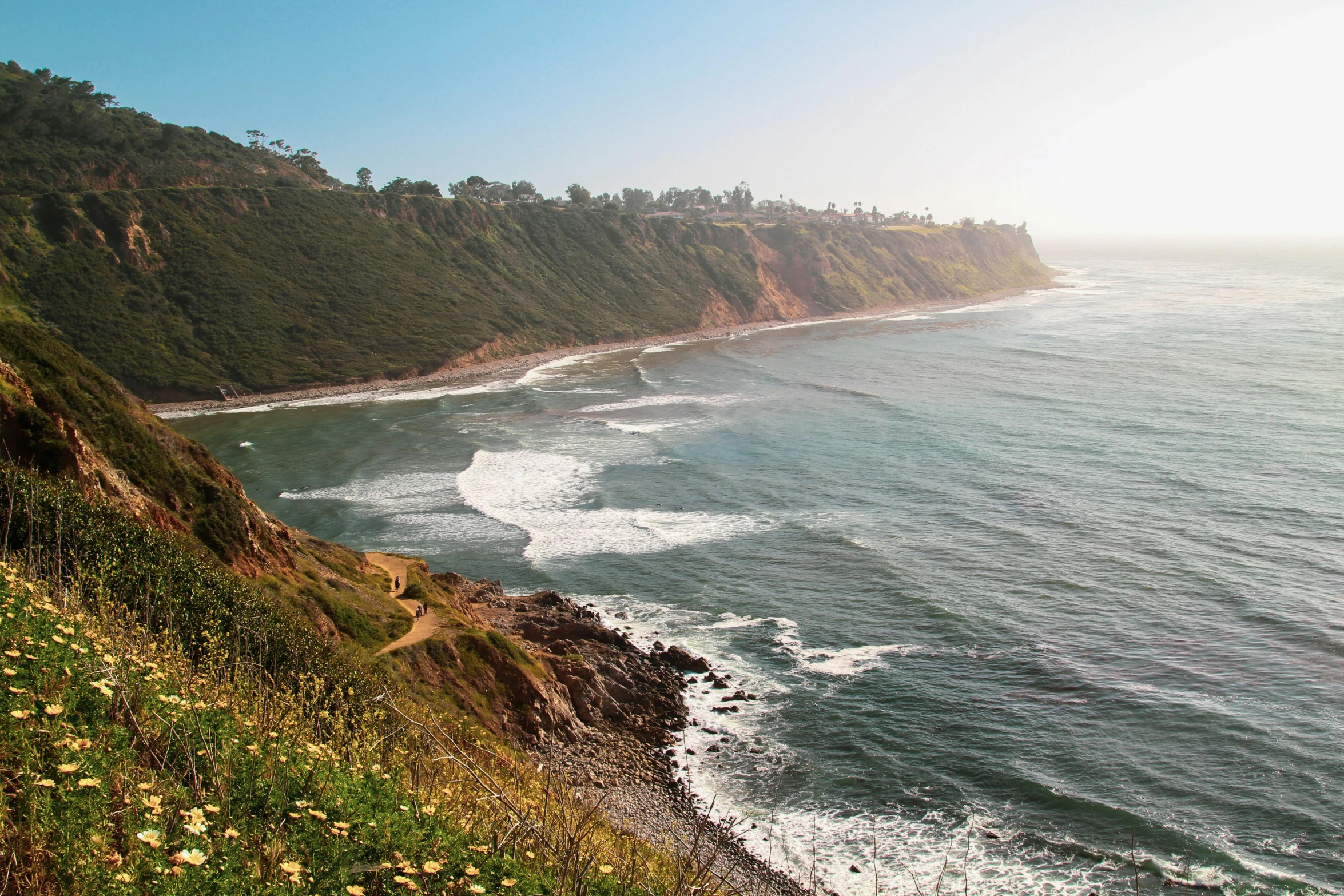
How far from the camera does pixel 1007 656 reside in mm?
28188

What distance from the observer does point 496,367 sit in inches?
3893

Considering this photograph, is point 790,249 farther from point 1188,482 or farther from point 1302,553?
point 1302,553

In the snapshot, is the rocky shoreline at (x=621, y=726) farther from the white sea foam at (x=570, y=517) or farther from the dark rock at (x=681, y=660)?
the white sea foam at (x=570, y=517)

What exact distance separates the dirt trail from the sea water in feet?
16.8

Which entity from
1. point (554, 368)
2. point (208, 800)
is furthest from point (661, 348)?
point (208, 800)

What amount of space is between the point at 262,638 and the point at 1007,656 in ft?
76.2

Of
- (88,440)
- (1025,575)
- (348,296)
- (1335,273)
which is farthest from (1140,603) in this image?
(1335,273)

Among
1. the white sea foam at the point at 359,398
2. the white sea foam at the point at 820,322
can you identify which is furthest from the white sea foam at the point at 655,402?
the white sea foam at the point at 820,322

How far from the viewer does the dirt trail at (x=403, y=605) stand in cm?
2412

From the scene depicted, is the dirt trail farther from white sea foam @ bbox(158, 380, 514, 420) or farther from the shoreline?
white sea foam @ bbox(158, 380, 514, 420)

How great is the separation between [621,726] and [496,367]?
7858cm

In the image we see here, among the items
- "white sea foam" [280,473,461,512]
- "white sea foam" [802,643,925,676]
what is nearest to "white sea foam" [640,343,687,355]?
"white sea foam" [280,473,461,512]

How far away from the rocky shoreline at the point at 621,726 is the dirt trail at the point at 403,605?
10.0 feet

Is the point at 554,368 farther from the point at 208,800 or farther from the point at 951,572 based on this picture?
the point at 208,800
